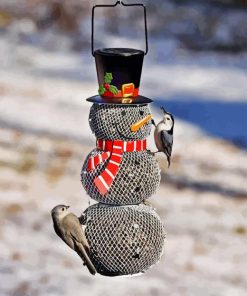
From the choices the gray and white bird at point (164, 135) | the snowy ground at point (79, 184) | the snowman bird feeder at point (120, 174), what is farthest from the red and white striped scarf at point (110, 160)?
the snowy ground at point (79, 184)

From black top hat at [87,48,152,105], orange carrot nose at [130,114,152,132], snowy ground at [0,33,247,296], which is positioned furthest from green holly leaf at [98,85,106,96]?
snowy ground at [0,33,247,296]

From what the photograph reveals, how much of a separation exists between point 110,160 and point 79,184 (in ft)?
19.3

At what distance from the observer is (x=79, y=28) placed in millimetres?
18984

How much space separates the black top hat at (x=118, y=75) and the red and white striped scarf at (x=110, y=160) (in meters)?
0.18

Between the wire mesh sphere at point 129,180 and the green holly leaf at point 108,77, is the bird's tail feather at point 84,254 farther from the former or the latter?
the green holly leaf at point 108,77

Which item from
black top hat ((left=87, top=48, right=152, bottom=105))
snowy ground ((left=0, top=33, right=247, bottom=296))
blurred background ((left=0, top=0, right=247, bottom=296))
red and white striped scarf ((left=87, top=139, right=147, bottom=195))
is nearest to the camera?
black top hat ((left=87, top=48, right=152, bottom=105))

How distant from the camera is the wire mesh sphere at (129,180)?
368 centimetres

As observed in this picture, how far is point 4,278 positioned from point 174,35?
12310mm

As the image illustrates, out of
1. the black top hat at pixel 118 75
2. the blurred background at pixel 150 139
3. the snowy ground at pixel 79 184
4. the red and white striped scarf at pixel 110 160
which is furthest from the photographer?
the blurred background at pixel 150 139

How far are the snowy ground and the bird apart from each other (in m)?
3.07

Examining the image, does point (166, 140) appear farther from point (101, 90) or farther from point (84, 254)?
point (84, 254)

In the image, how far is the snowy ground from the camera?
6.96 m

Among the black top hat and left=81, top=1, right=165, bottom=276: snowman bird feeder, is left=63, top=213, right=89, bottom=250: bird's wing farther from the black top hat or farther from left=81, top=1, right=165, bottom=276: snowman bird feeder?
the black top hat

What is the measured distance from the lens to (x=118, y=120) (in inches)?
143
